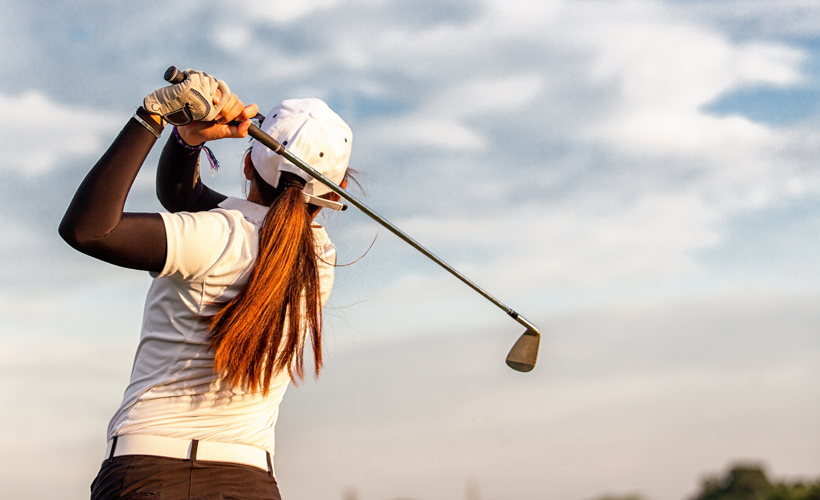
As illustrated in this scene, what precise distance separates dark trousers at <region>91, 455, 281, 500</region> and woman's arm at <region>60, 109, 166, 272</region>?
72cm

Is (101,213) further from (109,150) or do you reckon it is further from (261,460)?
(261,460)

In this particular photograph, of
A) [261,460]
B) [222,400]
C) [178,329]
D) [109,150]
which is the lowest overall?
[261,460]

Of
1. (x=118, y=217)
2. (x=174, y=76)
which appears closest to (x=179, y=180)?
(x=174, y=76)

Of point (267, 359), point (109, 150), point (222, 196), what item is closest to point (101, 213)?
point (109, 150)

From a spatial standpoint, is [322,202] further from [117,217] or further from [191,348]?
[117,217]

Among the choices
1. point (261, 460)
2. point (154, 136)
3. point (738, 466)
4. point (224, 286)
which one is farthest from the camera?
point (738, 466)

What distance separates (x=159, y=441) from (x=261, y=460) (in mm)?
462

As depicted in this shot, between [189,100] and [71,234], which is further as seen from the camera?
[189,100]

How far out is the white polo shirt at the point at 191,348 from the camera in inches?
108

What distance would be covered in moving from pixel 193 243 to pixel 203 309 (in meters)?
0.30

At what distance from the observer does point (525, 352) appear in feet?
16.1

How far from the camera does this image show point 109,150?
253 cm

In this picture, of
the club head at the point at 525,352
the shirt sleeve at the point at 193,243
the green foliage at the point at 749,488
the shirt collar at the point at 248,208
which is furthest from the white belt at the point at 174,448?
the green foliage at the point at 749,488

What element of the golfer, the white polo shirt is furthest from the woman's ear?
the white polo shirt
